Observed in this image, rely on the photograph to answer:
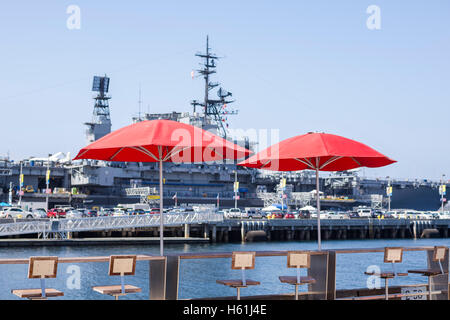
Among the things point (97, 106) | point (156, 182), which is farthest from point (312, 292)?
point (97, 106)

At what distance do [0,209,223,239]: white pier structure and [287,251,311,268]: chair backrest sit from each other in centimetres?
3412

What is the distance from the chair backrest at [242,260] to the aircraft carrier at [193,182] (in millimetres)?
56198

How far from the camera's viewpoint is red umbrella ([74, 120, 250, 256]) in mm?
8203

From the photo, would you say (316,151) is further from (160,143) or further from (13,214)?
(13,214)

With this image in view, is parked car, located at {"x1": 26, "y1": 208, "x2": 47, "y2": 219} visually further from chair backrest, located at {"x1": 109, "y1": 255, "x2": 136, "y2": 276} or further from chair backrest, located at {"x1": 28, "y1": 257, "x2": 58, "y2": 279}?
chair backrest, located at {"x1": 28, "y1": 257, "x2": 58, "y2": 279}

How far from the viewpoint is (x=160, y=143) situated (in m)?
8.05

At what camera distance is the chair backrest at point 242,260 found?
834 cm

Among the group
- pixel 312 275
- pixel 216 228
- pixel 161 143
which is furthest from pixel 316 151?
pixel 216 228

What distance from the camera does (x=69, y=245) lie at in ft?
130

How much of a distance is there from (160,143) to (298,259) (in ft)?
9.41

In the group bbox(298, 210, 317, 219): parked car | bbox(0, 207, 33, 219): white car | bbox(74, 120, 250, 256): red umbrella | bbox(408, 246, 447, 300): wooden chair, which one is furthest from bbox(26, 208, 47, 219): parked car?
bbox(408, 246, 447, 300): wooden chair

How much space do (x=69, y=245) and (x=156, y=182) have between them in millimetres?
33316

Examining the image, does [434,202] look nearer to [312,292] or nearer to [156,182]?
[156,182]
